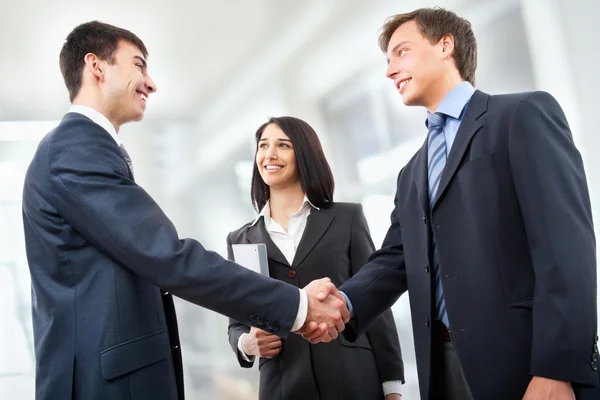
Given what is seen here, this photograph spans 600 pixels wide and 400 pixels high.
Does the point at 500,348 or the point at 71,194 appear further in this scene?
the point at 71,194

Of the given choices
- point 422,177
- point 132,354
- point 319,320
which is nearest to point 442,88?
point 422,177

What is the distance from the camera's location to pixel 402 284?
1.85 metres

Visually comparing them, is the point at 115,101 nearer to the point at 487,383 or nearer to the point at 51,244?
the point at 51,244

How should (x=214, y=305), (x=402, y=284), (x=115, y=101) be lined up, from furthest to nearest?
(x=402, y=284)
(x=115, y=101)
(x=214, y=305)

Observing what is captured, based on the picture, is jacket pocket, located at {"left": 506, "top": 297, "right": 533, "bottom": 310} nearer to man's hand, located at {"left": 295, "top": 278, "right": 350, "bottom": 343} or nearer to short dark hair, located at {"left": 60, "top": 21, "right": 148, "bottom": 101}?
man's hand, located at {"left": 295, "top": 278, "right": 350, "bottom": 343}

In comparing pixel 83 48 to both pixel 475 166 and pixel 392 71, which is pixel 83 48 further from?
pixel 475 166

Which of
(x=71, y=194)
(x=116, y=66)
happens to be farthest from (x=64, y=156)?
(x=116, y=66)

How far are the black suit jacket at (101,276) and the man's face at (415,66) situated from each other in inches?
30.2

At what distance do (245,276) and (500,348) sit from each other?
662 millimetres

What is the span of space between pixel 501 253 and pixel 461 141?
0.95 feet

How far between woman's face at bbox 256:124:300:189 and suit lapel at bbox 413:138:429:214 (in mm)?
600

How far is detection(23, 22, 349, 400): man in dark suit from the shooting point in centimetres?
134

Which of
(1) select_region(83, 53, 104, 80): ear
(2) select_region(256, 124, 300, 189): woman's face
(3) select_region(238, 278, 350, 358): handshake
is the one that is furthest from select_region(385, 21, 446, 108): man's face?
(1) select_region(83, 53, 104, 80): ear

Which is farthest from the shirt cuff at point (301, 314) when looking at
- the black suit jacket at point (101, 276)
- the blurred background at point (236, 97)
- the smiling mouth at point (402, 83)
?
the blurred background at point (236, 97)
